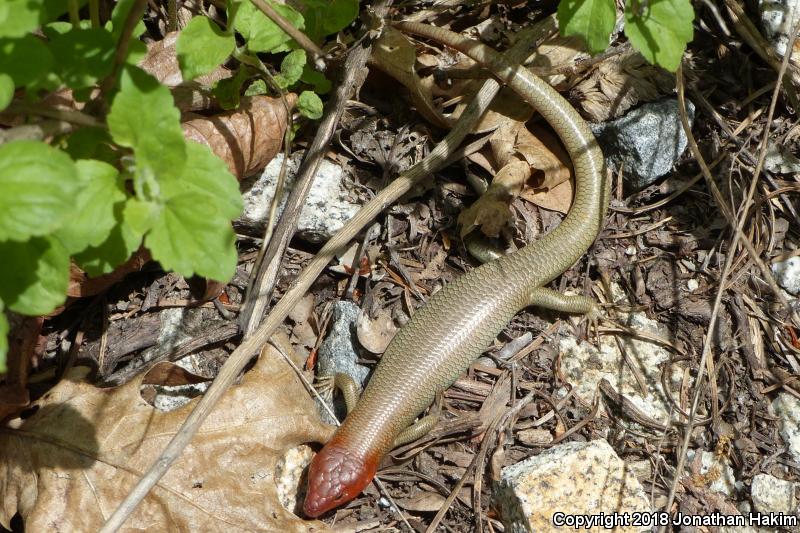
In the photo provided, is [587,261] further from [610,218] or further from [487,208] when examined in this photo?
[487,208]

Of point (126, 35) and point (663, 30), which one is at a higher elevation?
point (663, 30)

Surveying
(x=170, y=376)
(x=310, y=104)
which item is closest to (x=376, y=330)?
(x=170, y=376)

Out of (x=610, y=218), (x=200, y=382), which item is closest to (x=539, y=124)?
(x=610, y=218)

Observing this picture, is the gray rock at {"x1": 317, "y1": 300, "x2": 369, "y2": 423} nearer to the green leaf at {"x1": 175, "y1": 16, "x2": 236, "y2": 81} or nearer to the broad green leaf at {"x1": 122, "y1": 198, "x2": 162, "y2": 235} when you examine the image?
the green leaf at {"x1": 175, "y1": 16, "x2": 236, "y2": 81}

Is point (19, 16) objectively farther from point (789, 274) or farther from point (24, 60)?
point (789, 274)

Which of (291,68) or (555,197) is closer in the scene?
(291,68)

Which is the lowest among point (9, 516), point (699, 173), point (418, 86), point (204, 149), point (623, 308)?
point (9, 516)
